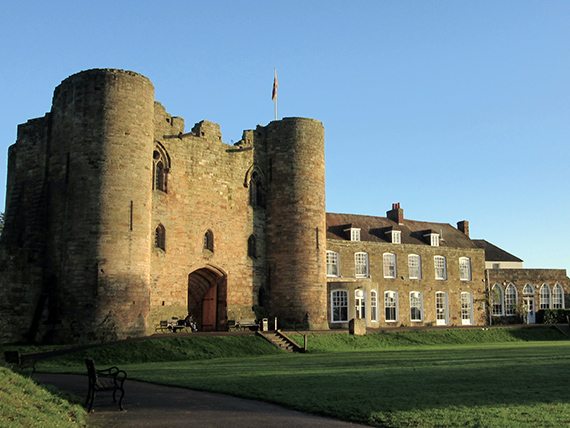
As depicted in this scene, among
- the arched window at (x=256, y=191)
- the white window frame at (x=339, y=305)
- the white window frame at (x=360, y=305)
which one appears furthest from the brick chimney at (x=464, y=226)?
the arched window at (x=256, y=191)

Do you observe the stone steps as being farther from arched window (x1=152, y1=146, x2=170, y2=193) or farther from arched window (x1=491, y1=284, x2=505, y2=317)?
arched window (x1=491, y1=284, x2=505, y2=317)

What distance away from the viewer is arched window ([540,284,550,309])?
48.6 metres

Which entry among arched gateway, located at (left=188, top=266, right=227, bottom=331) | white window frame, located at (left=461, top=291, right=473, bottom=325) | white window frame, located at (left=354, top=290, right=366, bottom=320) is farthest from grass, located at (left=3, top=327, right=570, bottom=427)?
white window frame, located at (left=461, top=291, right=473, bottom=325)

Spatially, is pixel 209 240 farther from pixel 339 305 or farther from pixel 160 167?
pixel 339 305

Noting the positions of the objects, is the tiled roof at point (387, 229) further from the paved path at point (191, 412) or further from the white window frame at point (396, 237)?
the paved path at point (191, 412)

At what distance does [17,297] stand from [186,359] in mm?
7668

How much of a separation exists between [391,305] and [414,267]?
11.5ft

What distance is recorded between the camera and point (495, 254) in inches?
2264

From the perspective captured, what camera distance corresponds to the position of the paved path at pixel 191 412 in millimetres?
10117

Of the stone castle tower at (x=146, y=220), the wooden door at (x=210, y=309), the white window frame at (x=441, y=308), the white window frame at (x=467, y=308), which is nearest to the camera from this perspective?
the stone castle tower at (x=146, y=220)

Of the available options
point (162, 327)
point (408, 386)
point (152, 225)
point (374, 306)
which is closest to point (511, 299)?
point (374, 306)

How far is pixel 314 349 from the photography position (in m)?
27.0

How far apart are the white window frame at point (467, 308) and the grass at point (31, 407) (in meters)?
37.8

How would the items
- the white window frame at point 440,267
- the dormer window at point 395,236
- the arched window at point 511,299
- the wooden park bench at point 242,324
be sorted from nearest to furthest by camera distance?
the wooden park bench at point 242,324, the dormer window at point 395,236, the white window frame at point 440,267, the arched window at point 511,299
